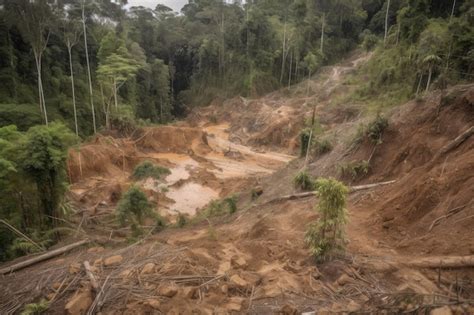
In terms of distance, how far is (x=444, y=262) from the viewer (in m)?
4.09

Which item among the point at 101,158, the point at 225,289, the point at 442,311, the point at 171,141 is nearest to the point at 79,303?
the point at 225,289

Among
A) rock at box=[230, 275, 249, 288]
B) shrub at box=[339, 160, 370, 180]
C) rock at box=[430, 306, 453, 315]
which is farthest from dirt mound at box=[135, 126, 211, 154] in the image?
rock at box=[430, 306, 453, 315]

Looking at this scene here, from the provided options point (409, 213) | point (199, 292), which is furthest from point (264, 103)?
point (199, 292)

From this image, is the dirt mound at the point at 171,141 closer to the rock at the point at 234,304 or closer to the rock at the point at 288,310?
the rock at the point at 234,304

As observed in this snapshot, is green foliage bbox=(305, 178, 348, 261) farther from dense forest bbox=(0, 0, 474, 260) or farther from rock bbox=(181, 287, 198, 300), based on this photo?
dense forest bbox=(0, 0, 474, 260)

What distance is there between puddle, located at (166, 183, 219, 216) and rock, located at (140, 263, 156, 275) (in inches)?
332

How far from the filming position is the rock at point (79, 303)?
3.82 m

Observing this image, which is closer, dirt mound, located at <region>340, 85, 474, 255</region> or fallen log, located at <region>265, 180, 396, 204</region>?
dirt mound, located at <region>340, 85, 474, 255</region>

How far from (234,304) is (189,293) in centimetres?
62

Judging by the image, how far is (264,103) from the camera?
2992cm

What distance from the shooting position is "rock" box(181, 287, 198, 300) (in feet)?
13.2

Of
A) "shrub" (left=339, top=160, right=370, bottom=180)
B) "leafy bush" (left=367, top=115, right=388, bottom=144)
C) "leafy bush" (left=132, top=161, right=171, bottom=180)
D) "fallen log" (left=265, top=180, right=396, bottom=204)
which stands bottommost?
"leafy bush" (left=132, top=161, right=171, bottom=180)

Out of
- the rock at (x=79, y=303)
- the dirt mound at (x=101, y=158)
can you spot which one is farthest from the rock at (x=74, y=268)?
the dirt mound at (x=101, y=158)

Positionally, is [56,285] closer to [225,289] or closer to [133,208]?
[225,289]
